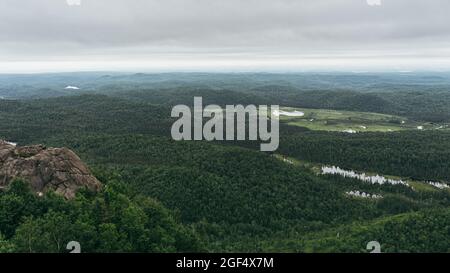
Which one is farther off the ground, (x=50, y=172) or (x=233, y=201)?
(x=50, y=172)

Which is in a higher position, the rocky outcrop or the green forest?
the rocky outcrop

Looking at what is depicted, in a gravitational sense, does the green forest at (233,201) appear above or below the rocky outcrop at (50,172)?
below

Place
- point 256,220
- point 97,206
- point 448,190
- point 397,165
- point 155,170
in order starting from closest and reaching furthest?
1. point 97,206
2. point 256,220
3. point 155,170
4. point 448,190
5. point 397,165

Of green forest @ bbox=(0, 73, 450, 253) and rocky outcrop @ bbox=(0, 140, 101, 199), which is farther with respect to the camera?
rocky outcrop @ bbox=(0, 140, 101, 199)

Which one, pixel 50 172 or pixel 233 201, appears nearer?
pixel 50 172

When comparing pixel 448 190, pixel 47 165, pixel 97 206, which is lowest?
pixel 448 190

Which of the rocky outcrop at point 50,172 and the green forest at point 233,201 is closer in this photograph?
the green forest at point 233,201

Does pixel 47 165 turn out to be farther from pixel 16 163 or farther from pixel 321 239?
pixel 321 239
